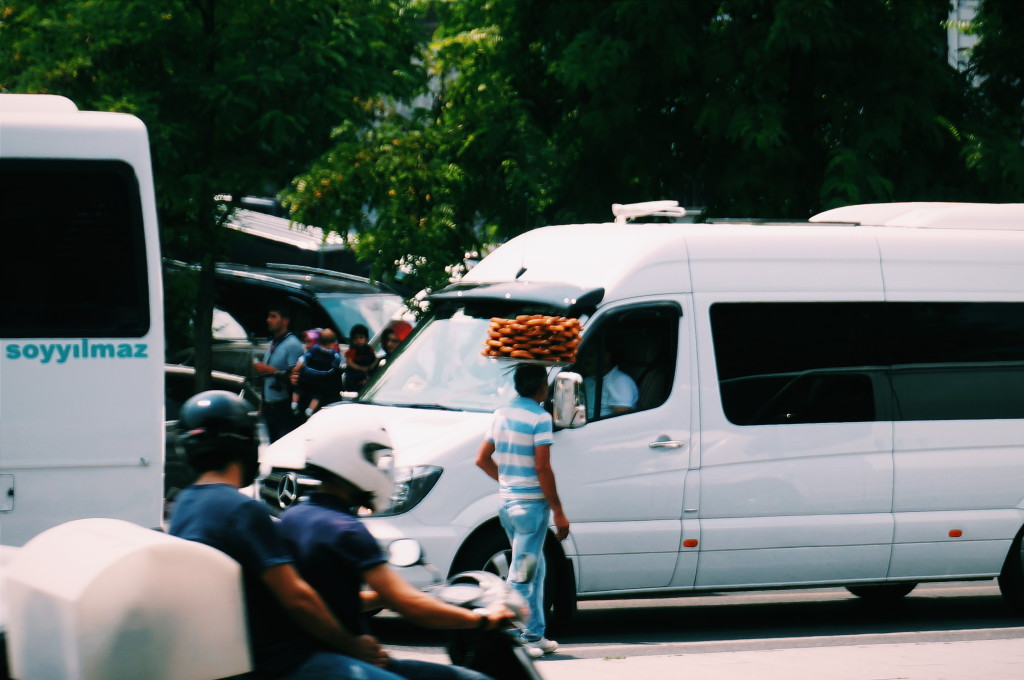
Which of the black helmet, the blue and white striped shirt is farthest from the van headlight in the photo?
the black helmet

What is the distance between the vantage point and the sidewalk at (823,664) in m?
7.66

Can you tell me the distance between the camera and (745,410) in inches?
375

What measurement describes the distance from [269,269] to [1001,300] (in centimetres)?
1468

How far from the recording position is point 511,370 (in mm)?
9258

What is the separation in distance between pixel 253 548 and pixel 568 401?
4.65 metres

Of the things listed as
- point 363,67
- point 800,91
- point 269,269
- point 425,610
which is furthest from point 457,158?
point 425,610

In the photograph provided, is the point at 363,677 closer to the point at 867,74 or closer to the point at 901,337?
the point at 901,337

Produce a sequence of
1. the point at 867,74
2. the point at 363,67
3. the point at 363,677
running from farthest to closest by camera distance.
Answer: the point at 363,67
the point at 867,74
the point at 363,677

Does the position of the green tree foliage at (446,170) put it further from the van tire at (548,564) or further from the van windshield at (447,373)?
the van tire at (548,564)

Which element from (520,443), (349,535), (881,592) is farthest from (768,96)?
(349,535)

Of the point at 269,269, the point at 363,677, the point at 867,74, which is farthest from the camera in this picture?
the point at 269,269

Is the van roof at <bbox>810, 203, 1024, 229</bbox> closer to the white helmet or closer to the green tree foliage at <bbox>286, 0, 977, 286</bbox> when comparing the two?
the green tree foliage at <bbox>286, 0, 977, 286</bbox>

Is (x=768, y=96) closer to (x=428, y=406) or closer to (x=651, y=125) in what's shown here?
(x=651, y=125)

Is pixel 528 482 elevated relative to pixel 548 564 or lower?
elevated
